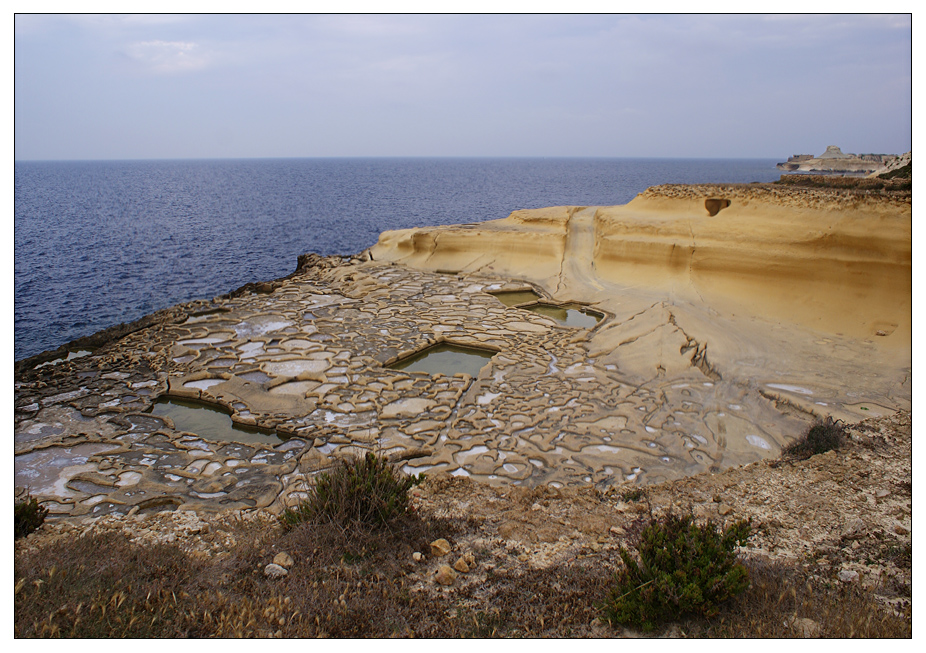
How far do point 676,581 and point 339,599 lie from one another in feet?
7.74

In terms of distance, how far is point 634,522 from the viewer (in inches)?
209

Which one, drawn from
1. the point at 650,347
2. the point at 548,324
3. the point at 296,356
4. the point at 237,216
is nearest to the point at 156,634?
the point at 296,356

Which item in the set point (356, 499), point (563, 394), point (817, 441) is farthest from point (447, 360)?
point (356, 499)

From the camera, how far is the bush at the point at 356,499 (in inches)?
203

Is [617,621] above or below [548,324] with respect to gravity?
below

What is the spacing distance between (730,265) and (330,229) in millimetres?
28231

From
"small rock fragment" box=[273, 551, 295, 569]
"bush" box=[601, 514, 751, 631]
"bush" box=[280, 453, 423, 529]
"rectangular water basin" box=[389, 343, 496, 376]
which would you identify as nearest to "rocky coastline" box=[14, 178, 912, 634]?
"rectangular water basin" box=[389, 343, 496, 376]

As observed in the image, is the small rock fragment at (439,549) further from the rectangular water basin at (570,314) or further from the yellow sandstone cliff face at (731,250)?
the yellow sandstone cliff face at (731,250)

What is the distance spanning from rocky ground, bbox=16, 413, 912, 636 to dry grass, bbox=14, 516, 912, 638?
0.46ft

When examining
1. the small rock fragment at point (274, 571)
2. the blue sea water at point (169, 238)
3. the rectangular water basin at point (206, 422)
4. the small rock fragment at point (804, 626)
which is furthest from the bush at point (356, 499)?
the blue sea water at point (169, 238)

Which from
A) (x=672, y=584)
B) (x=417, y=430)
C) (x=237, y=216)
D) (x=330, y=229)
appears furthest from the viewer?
(x=237, y=216)

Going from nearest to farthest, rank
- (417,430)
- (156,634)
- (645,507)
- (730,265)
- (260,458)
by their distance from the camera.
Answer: (156,634), (645,507), (260,458), (417,430), (730,265)

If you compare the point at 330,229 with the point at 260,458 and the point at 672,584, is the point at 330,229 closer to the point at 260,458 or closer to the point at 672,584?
the point at 260,458

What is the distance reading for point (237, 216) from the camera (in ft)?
141
